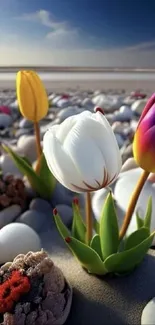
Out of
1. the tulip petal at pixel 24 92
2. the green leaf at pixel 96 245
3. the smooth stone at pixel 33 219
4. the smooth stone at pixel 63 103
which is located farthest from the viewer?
the smooth stone at pixel 63 103

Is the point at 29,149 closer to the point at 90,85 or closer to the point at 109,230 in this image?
the point at 109,230

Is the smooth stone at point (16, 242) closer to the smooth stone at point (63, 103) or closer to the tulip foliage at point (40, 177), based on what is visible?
the tulip foliage at point (40, 177)

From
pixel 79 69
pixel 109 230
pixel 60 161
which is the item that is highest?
pixel 60 161

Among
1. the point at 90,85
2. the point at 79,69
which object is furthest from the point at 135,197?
the point at 79,69

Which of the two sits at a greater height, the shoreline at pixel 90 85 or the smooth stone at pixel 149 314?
the smooth stone at pixel 149 314

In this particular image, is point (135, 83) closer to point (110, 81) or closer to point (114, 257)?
point (110, 81)

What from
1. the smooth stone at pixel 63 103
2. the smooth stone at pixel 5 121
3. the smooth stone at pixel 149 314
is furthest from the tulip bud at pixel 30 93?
the smooth stone at pixel 63 103
